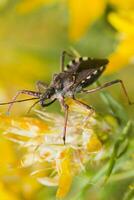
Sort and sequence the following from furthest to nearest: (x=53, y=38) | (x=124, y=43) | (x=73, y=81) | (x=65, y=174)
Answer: (x=53, y=38) < (x=124, y=43) < (x=73, y=81) < (x=65, y=174)

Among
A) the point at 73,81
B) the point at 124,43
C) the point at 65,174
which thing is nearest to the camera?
the point at 65,174

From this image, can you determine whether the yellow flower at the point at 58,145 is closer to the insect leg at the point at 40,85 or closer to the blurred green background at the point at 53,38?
the insect leg at the point at 40,85

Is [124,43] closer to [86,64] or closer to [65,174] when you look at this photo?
[86,64]

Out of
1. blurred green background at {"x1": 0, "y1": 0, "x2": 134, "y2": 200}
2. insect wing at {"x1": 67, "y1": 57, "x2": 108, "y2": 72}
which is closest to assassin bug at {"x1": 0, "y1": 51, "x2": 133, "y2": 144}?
insect wing at {"x1": 67, "y1": 57, "x2": 108, "y2": 72}

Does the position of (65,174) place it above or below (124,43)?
below

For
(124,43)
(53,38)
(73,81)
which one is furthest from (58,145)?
(53,38)

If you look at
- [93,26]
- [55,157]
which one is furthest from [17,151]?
[93,26]

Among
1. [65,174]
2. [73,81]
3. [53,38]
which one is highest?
[53,38]

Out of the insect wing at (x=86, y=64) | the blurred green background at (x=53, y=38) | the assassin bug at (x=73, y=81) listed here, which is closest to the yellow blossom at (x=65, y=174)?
the assassin bug at (x=73, y=81)

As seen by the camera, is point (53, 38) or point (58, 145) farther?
point (53, 38)
